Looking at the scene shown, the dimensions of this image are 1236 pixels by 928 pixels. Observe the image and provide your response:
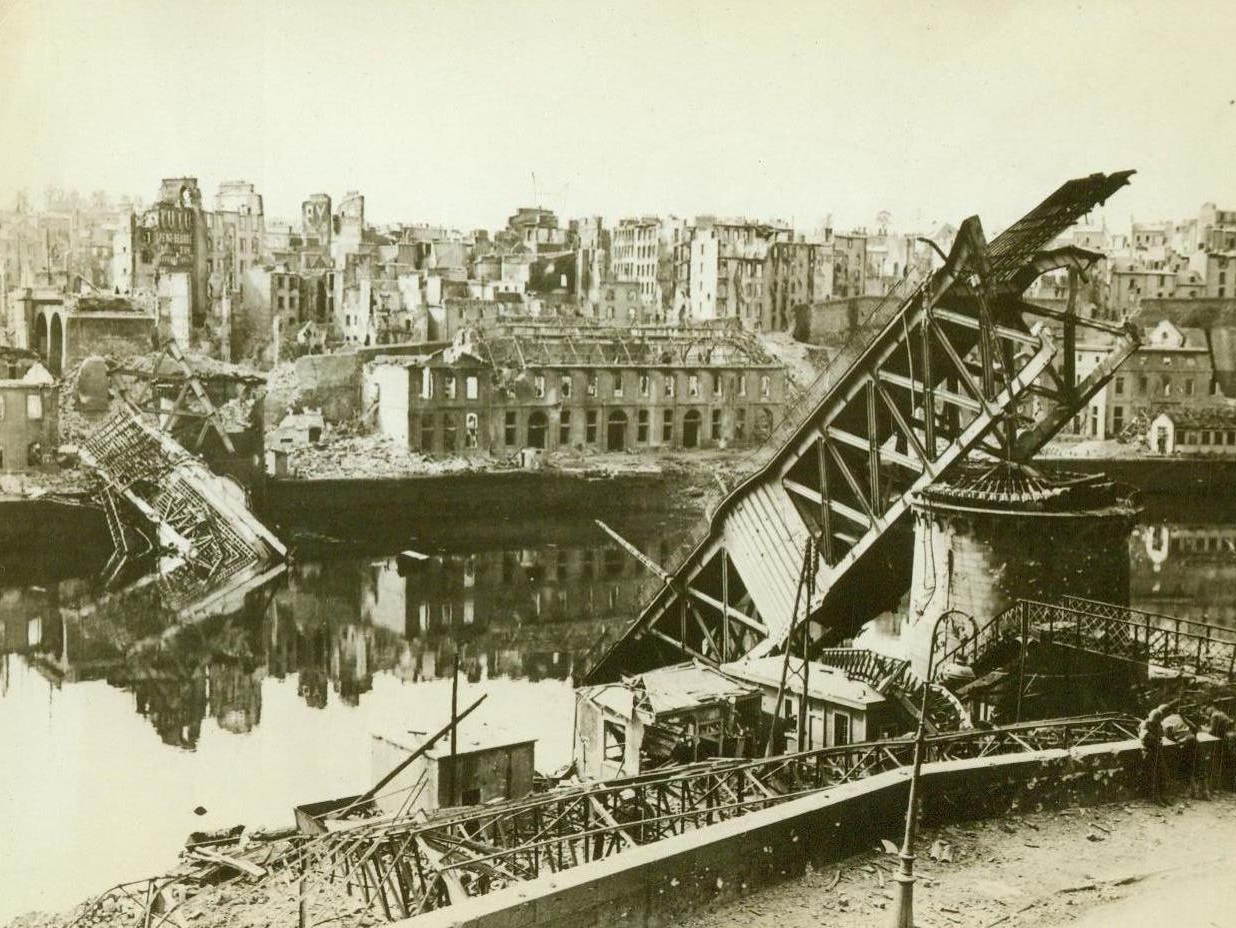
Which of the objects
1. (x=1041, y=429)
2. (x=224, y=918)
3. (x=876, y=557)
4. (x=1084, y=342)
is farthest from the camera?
(x=1084, y=342)

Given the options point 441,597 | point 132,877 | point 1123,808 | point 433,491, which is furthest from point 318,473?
point 1123,808

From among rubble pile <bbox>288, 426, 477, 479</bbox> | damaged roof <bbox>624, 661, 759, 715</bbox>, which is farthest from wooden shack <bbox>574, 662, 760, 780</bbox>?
rubble pile <bbox>288, 426, 477, 479</bbox>

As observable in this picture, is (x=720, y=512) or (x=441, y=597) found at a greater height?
(x=720, y=512)

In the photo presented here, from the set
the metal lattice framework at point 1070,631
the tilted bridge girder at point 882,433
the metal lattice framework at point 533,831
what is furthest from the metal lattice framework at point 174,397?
the metal lattice framework at point 1070,631

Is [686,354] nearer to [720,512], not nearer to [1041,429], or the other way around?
[720,512]

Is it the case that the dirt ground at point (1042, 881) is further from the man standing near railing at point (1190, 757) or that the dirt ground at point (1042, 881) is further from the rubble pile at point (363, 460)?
the rubble pile at point (363, 460)

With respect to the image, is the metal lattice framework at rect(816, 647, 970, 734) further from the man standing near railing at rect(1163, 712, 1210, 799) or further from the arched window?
the arched window
